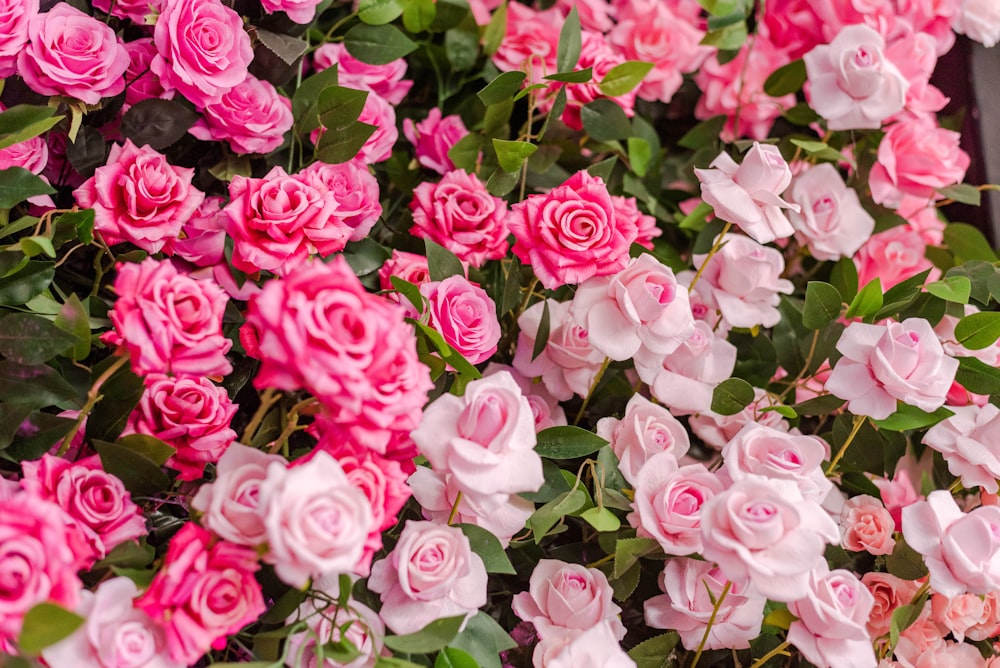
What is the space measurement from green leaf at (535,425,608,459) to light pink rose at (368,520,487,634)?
120mm

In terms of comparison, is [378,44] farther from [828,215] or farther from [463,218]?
[828,215]

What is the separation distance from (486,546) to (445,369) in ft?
0.45

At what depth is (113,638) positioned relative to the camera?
20.7 inches

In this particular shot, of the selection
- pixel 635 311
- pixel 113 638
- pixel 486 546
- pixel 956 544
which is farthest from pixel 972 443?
pixel 113 638

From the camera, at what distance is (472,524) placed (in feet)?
2.23

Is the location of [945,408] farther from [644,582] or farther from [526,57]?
[526,57]

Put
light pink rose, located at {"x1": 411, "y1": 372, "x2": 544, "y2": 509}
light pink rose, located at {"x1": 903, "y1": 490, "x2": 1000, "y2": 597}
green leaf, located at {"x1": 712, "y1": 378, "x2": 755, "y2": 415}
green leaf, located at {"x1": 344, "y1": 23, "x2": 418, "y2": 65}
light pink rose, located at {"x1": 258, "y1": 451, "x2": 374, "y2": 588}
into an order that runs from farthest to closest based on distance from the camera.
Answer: green leaf, located at {"x1": 344, "y1": 23, "x2": 418, "y2": 65}, green leaf, located at {"x1": 712, "y1": 378, "x2": 755, "y2": 415}, light pink rose, located at {"x1": 903, "y1": 490, "x2": 1000, "y2": 597}, light pink rose, located at {"x1": 411, "y1": 372, "x2": 544, "y2": 509}, light pink rose, located at {"x1": 258, "y1": 451, "x2": 374, "y2": 588}

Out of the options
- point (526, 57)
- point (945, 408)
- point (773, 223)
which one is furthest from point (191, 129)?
point (945, 408)

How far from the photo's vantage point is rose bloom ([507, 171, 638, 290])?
2.29 ft

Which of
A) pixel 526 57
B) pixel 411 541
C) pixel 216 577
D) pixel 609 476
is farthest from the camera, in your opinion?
pixel 526 57

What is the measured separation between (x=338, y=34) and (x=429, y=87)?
122 mm

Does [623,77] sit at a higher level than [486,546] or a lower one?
higher

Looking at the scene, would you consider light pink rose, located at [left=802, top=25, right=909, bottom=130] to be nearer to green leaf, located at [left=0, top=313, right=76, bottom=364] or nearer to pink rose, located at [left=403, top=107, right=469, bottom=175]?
pink rose, located at [left=403, top=107, right=469, bottom=175]

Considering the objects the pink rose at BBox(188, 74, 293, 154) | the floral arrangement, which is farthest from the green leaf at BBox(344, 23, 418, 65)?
the pink rose at BBox(188, 74, 293, 154)
